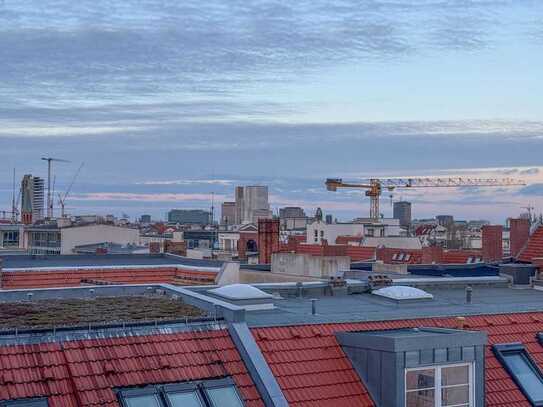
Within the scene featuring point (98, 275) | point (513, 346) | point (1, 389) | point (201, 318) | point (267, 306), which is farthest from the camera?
point (98, 275)

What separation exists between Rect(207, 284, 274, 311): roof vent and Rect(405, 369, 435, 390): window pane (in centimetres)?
584

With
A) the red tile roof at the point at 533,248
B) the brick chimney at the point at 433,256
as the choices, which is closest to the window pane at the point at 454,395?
Answer: the red tile roof at the point at 533,248

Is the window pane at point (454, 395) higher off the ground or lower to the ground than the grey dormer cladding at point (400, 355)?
lower

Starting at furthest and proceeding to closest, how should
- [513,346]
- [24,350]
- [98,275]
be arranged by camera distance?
[98,275]
[513,346]
[24,350]

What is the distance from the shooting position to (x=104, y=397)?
16609 mm

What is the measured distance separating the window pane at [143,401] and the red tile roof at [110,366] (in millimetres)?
272

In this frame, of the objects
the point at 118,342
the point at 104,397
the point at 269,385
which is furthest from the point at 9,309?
the point at 269,385

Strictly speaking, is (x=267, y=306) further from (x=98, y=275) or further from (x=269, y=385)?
(x=98, y=275)

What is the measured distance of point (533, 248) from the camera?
49.0 meters

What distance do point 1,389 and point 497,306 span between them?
616 inches

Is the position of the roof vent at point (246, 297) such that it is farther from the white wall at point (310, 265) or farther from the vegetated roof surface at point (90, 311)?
the white wall at point (310, 265)

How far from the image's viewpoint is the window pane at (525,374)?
2094 centimetres

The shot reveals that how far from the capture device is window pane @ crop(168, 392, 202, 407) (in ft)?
56.0

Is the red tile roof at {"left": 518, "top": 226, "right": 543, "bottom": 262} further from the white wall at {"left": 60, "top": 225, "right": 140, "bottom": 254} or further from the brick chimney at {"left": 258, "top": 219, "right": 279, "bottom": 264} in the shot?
the white wall at {"left": 60, "top": 225, "right": 140, "bottom": 254}
